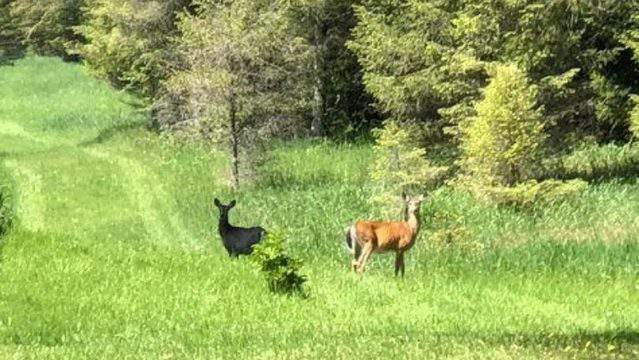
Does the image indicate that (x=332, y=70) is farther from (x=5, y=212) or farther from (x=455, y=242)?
(x=455, y=242)

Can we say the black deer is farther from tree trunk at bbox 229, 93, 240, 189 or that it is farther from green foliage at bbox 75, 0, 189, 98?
green foliage at bbox 75, 0, 189, 98

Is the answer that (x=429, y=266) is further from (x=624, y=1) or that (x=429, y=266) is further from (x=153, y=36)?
(x=153, y=36)

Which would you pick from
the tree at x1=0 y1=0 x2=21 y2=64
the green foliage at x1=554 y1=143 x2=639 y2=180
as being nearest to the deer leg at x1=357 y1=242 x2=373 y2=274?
the green foliage at x1=554 y1=143 x2=639 y2=180

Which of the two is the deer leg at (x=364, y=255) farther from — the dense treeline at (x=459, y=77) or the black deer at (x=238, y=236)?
the dense treeline at (x=459, y=77)

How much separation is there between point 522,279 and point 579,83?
14393mm

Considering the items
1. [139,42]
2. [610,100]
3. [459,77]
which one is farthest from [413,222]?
[139,42]

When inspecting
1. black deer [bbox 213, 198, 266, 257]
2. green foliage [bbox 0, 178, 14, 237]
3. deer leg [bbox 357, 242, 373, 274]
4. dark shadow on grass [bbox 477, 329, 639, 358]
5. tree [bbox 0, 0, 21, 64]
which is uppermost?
dark shadow on grass [bbox 477, 329, 639, 358]

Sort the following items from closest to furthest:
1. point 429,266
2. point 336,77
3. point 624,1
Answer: point 429,266, point 624,1, point 336,77

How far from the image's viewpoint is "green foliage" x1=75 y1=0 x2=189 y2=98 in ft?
119

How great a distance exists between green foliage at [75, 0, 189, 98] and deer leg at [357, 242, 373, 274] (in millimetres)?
20795

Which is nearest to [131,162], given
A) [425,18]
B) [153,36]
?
[153,36]

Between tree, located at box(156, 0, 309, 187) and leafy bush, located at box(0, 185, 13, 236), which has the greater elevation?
tree, located at box(156, 0, 309, 187)

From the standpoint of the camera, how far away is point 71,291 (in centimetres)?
1341

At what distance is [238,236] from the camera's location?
17344mm
